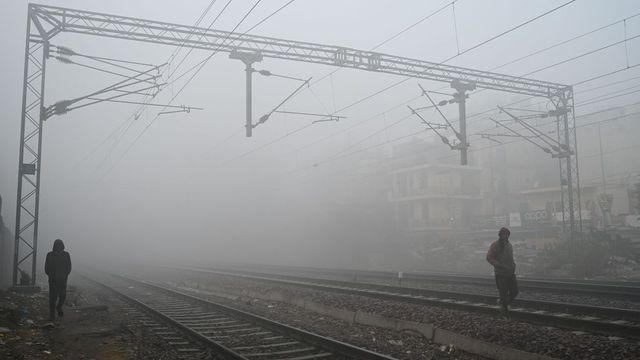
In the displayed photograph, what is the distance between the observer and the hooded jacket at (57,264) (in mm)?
11945

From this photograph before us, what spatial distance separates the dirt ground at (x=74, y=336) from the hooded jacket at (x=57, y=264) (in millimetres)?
1122

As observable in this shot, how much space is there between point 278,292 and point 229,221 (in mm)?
47799

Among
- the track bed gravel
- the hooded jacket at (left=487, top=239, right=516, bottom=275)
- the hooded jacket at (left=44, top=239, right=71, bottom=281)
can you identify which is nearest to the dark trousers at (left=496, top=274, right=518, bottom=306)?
the hooded jacket at (left=487, top=239, right=516, bottom=275)

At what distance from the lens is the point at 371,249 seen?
4156cm

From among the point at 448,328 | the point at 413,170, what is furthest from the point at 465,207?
the point at 448,328

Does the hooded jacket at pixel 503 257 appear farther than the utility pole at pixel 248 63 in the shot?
No

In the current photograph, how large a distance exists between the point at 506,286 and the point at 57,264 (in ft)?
34.0

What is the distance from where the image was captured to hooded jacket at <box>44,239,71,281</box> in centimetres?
1195

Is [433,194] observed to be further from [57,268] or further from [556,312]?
[57,268]

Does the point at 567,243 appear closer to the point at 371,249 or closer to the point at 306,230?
the point at 371,249

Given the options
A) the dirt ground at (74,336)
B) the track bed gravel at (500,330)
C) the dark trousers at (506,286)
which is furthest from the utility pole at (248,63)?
the dark trousers at (506,286)

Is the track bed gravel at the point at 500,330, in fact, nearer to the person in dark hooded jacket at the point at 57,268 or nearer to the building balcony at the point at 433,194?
the person in dark hooded jacket at the point at 57,268

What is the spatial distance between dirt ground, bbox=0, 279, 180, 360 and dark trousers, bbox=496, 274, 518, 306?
21.8ft

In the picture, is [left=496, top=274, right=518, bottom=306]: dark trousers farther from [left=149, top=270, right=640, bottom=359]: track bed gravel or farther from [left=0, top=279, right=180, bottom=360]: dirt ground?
[left=0, top=279, right=180, bottom=360]: dirt ground
